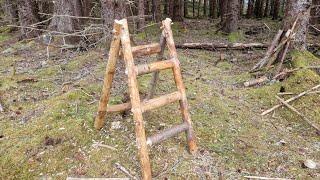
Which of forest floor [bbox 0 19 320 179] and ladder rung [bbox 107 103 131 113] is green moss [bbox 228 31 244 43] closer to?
forest floor [bbox 0 19 320 179]

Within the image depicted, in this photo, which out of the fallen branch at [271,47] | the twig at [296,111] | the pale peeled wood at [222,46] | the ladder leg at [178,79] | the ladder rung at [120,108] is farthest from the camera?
the pale peeled wood at [222,46]

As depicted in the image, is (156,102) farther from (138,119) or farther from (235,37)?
(235,37)

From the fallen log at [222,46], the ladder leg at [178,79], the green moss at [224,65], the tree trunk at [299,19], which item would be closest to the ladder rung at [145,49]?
the ladder leg at [178,79]

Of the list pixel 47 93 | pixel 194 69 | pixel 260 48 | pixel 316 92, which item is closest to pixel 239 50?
pixel 260 48

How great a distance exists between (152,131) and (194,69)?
11.2ft

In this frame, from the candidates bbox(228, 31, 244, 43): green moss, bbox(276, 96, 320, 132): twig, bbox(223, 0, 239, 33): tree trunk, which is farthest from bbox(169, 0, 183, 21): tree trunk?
bbox(276, 96, 320, 132): twig

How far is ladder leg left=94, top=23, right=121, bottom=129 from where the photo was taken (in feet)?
13.3

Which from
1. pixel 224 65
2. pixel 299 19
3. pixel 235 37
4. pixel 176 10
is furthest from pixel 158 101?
pixel 176 10

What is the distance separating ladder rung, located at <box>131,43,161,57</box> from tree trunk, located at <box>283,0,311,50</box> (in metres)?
3.85

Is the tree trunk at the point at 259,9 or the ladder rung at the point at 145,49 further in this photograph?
the tree trunk at the point at 259,9

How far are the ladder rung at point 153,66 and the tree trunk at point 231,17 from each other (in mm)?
8677

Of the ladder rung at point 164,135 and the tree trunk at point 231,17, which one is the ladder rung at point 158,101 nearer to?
the ladder rung at point 164,135

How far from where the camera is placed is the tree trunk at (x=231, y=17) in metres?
12.3

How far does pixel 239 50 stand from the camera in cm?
1023
